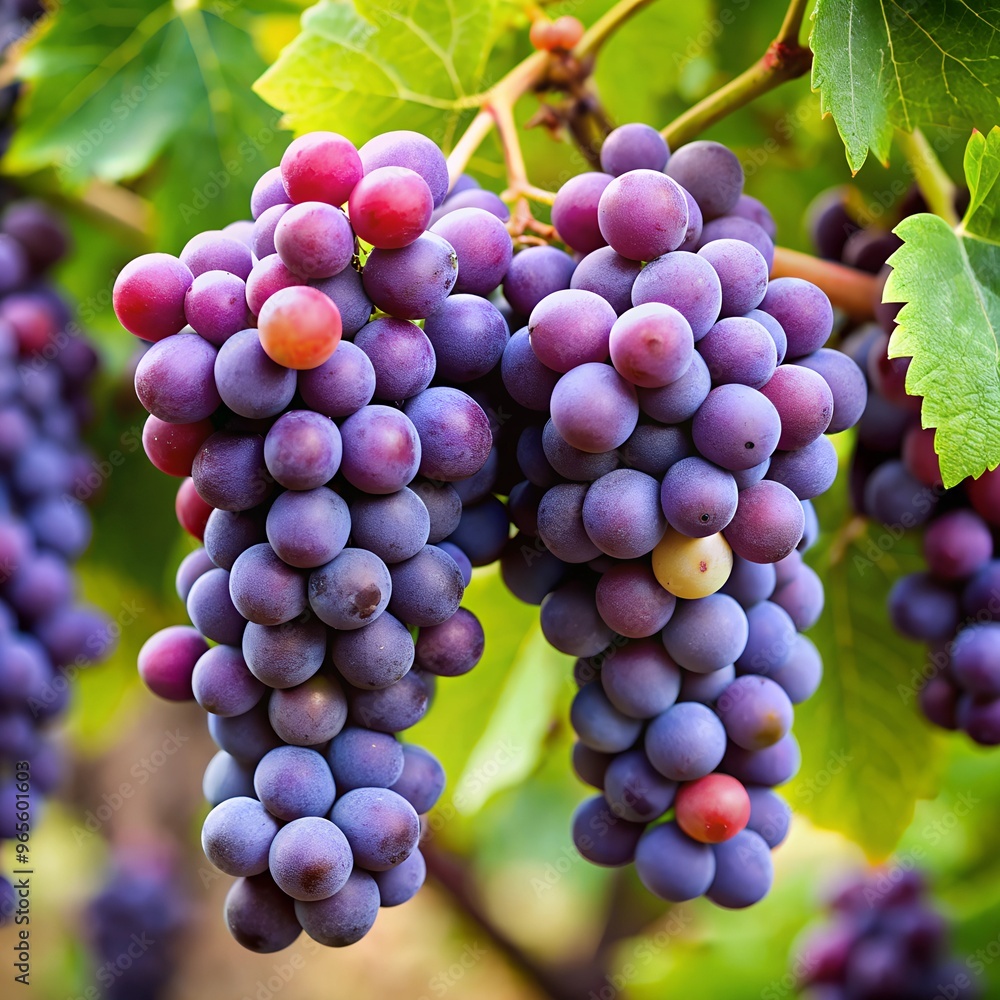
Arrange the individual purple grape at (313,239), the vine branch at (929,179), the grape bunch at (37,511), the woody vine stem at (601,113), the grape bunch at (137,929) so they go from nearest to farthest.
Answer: the individual purple grape at (313,239), the woody vine stem at (601,113), the vine branch at (929,179), the grape bunch at (37,511), the grape bunch at (137,929)

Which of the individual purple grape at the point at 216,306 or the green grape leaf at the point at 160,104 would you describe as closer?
the individual purple grape at the point at 216,306

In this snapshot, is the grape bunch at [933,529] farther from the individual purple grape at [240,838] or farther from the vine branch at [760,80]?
the individual purple grape at [240,838]

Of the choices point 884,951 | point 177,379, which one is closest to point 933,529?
point 177,379

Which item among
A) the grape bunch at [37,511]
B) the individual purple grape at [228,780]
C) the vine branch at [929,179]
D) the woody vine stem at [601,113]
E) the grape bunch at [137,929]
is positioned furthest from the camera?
the grape bunch at [137,929]

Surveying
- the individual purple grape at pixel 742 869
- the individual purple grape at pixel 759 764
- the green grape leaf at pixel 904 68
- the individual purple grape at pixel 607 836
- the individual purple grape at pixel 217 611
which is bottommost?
the individual purple grape at pixel 607 836

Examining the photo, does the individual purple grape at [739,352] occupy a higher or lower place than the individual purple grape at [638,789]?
higher

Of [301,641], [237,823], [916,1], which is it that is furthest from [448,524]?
[916,1]

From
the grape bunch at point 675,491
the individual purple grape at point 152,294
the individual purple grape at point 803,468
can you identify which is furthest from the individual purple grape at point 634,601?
the individual purple grape at point 152,294

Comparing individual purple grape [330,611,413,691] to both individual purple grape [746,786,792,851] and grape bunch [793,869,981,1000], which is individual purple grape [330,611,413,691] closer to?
individual purple grape [746,786,792,851]
